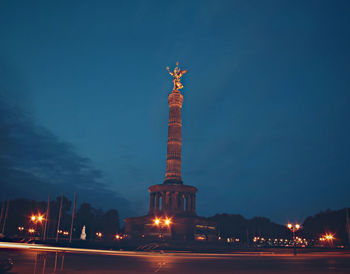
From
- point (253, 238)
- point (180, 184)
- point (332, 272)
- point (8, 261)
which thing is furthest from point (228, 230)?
point (8, 261)

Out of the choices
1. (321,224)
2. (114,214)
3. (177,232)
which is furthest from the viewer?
(114,214)

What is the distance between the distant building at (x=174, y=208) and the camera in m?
54.4

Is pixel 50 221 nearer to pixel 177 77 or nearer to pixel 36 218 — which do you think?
pixel 36 218

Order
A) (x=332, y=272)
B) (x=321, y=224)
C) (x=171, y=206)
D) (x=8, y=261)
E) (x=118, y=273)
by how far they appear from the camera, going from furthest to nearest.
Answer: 1. (x=321, y=224)
2. (x=171, y=206)
3. (x=332, y=272)
4. (x=118, y=273)
5. (x=8, y=261)

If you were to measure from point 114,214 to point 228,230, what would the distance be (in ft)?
118

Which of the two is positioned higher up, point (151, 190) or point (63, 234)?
point (151, 190)

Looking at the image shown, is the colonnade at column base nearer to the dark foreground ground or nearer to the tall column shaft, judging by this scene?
the tall column shaft

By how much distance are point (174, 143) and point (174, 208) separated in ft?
43.1

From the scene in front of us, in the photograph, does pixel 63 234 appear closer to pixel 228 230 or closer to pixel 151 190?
pixel 151 190

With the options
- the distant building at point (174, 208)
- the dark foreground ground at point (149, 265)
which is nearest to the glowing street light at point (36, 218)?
the distant building at point (174, 208)

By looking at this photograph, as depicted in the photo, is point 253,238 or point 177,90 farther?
point 253,238

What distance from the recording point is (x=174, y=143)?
206ft

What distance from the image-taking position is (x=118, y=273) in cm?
1173

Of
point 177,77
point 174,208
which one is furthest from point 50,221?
point 177,77
